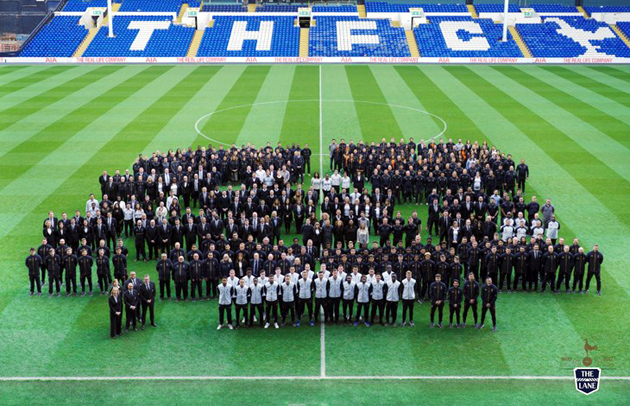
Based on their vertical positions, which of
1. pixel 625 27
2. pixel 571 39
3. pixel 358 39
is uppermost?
pixel 625 27

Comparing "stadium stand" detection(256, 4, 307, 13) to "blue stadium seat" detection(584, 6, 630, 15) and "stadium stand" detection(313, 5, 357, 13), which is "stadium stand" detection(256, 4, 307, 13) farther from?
"blue stadium seat" detection(584, 6, 630, 15)

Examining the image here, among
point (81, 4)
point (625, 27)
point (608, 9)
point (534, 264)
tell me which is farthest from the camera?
point (81, 4)

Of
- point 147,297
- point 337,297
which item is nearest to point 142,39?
point 147,297

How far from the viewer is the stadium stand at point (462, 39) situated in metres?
65.1

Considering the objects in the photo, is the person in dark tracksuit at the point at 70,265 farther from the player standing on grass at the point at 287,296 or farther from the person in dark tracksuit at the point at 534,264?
the person in dark tracksuit at the point at 534,264

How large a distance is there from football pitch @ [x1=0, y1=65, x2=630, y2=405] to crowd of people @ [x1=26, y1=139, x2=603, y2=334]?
2.33 ft

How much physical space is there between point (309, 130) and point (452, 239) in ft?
56.1

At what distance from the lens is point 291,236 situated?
22625 millimetres

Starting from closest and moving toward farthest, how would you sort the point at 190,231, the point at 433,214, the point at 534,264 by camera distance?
the point at 534,264 → the point at 190,231 → the point at 433,214

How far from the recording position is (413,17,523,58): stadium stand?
6512 cm

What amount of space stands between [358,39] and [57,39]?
29536 mm

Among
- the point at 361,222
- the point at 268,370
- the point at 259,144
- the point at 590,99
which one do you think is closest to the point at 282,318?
the point at 268,370

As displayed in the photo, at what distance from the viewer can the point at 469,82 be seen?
51.4 m

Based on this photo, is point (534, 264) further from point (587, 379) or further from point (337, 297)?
point (337, 297)
